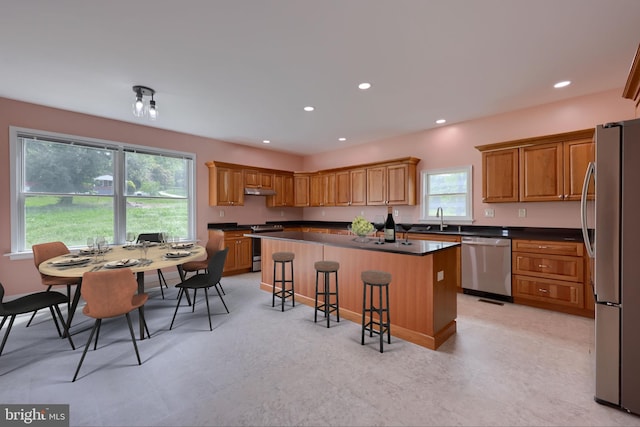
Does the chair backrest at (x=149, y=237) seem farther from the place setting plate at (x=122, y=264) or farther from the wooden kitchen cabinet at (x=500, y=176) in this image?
the wooden kitchen cabinet at (x=500, y=176)

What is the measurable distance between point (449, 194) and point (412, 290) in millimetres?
2871

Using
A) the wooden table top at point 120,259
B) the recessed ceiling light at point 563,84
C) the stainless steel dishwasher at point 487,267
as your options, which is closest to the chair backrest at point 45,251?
the wooden table top at point 120,259

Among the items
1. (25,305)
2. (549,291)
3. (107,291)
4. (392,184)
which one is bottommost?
(549,291)

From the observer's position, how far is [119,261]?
2633 millimetres

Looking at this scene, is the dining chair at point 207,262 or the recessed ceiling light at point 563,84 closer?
the recessed ceiling light at point 563,84

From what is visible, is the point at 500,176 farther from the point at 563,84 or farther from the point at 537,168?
the point at 563,84

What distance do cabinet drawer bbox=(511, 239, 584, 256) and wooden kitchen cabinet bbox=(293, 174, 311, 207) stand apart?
4.50m

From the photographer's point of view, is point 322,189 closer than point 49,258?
No

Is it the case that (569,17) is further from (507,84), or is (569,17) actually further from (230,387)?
(230,387)

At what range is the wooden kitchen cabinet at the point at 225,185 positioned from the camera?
→ 17.9ft

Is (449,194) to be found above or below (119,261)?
above

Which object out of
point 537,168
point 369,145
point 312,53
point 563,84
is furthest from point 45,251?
point 563,84

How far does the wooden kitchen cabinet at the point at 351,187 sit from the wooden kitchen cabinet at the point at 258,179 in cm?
163

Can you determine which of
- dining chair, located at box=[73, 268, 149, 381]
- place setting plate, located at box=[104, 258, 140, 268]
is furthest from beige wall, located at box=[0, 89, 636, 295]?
dining chair, located at box=[73, 268, 149, 381]
